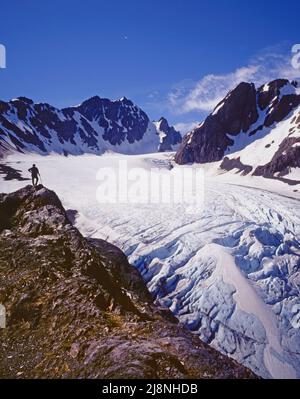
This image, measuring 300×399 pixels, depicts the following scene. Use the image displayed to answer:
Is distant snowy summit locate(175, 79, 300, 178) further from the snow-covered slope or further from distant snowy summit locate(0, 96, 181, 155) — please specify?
distant snowy summit locate(0, 96, 181, 155)

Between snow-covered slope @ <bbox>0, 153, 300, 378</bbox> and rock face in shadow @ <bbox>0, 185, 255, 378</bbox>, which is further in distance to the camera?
snow-covered slope @ <bbox>0, 153, 300, 378</bbox>

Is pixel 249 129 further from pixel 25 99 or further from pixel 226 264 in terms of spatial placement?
pixel 25 99

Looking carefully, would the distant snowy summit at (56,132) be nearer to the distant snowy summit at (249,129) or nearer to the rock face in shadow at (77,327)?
the distant snowy summit at (249,129)

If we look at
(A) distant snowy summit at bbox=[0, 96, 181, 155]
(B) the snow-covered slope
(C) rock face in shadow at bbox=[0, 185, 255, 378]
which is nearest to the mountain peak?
(A) distant snowy summit at bbox=[0, 96, 181, 155]

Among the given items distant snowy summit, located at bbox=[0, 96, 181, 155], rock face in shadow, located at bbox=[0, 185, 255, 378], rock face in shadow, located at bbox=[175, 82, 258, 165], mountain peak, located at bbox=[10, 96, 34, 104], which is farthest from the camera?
mountain peak, located at bbox=[10, 96, 34, 104]

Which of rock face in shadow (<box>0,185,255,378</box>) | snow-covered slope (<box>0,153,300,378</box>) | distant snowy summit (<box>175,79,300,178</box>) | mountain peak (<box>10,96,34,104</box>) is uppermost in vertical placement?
mountain peak (<box>10,96,34,104</box>)

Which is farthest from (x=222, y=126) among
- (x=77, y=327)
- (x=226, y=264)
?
(x=77, y=327)

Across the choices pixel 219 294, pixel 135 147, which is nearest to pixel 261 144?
pixel 219 294

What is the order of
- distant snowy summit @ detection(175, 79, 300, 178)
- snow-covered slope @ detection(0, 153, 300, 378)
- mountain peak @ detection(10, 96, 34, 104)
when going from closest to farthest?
snow-covered slope @ detection(0, 153, 300, 378)
distant snowy summit @ detection(175, 79, 300, 178)
mountain peak @ detection(10, 96, 34, 104)

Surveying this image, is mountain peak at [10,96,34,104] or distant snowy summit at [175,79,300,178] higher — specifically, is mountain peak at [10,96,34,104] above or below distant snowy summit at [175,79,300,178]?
above
